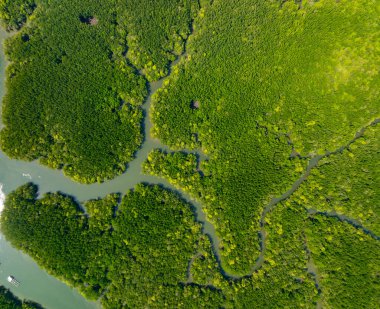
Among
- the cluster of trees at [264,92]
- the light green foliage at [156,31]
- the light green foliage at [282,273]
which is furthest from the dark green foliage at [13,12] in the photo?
the light green foliage at [282,273]

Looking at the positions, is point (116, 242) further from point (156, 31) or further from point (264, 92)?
point (156, 31)

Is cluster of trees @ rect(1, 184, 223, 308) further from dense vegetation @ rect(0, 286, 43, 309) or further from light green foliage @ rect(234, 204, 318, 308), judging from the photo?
dense vegetation @ rect(0, 286, 43, 309)

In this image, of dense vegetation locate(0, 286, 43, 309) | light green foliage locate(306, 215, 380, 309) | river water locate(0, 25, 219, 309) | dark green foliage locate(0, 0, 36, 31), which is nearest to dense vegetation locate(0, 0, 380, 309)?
light green foliage locate(306, 215, 380, 309)

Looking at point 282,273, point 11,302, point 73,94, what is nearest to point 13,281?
point 11,302

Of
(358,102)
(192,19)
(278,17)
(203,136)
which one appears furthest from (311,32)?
(203,136)

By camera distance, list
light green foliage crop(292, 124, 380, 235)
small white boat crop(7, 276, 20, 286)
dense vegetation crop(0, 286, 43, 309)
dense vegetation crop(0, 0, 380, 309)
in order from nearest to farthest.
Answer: dense vegetation crop(0, 286, 43, 309)
dense vegetation crop(0, 0, 380, 309)
small white boat crop(7, 276, 20, 286)
light green foliage crop(292, 124, 380, 235)

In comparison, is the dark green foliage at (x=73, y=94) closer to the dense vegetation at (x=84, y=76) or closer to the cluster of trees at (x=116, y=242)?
the dense vegetation at (x=84, y=76)
